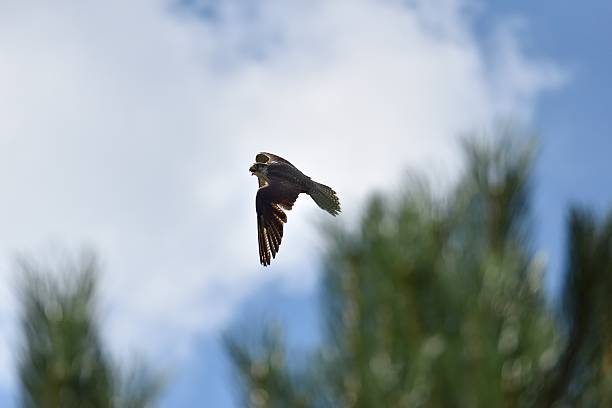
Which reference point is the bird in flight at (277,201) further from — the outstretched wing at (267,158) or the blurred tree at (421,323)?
the blurred tree at (421,323)

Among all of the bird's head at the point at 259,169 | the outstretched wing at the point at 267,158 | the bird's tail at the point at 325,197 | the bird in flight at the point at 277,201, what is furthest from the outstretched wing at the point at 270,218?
the outstretched wing at the point at 267,158

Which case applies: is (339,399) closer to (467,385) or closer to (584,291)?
(467,385)

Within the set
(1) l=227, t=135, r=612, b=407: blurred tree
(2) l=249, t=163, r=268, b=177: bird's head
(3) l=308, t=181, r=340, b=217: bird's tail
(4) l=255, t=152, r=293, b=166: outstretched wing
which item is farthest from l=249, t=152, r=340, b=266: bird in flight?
(1) l=227, t=135, r=612, b=407: blurred tree

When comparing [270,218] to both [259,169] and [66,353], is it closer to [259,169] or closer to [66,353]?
[259,169]

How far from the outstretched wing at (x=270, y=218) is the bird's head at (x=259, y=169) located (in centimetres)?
75

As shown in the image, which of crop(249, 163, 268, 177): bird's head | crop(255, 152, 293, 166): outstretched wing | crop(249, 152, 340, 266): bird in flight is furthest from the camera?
crop(255, 152, 293, 166): outstretched wing

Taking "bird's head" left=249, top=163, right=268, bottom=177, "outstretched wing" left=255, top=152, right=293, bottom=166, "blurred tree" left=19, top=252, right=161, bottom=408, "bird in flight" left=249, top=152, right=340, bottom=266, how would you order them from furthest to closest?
"outstretched wing" left=255, top=152, right=293, bottom=166 → "bird's head" left=249, top=163, right=268, bottom=177 → "bird in flight" left=249, top=152, right=340, bottom=266 → "blurred tree" left=19, top=252, right=161, bottom=408

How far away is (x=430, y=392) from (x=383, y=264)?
0.48 meters

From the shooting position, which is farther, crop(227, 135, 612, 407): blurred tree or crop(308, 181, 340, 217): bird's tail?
crop(308, 181, 340, 217): bird's tail

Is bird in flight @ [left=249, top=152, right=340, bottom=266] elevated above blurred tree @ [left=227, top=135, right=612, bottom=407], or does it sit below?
above

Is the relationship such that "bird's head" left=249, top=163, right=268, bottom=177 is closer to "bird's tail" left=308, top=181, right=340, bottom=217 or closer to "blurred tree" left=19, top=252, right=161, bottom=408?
"bird's tail" left=308, top=181, right=340, bottom=217

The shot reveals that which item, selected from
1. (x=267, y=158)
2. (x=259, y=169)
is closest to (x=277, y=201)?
(x=259, y=169)

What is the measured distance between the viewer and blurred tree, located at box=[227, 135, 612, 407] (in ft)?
14.4

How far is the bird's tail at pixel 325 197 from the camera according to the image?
16.6 meters
